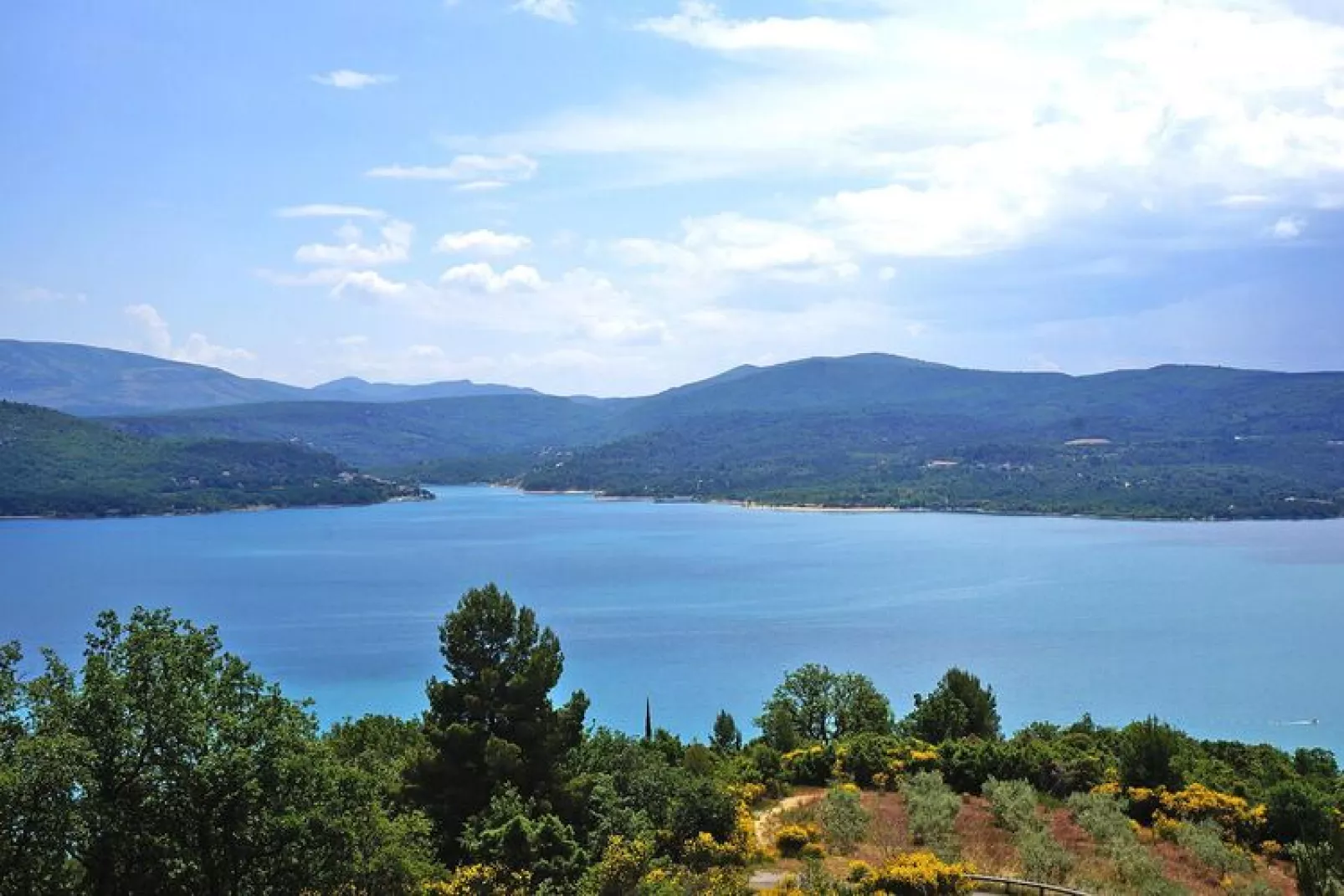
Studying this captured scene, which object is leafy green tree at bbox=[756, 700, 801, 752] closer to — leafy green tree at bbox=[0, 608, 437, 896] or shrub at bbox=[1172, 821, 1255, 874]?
shrub at bbox=[1172, 821, 1255, 874]

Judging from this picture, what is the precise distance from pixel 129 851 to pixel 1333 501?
167405mm

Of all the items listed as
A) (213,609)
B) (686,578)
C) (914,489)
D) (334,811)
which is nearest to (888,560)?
(686,578)

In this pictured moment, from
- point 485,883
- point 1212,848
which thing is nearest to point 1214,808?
point 1212,848

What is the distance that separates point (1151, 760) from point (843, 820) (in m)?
6.38

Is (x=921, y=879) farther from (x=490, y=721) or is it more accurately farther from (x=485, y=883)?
(x=490, y=721)

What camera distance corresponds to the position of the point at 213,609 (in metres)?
76.0

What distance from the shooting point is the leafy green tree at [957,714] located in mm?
29375

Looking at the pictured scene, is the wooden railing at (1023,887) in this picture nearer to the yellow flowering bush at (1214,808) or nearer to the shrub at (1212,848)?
the shrub at (1212,848)

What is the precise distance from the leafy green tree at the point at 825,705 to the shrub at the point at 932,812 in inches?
505

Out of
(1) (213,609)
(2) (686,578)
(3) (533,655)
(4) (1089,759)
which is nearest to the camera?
(3) (533,655)

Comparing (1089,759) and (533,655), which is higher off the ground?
(533,655)

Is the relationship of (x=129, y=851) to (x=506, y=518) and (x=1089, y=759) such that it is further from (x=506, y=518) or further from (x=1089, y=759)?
(x=506, y=518)

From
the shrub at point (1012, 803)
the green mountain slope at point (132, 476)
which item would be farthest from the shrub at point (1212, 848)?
the green mountain slope at point (132, 476)

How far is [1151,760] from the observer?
A: 2020 centimetres
